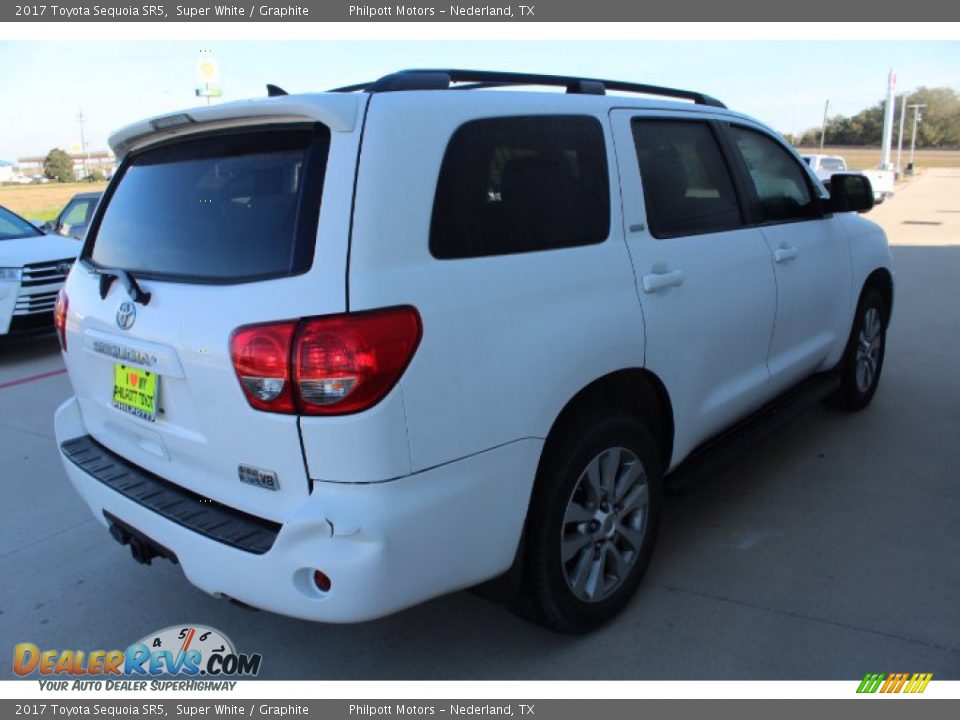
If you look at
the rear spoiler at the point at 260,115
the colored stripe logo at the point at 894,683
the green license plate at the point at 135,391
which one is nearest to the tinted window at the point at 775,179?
the colored stripe logo at the point at 894,683

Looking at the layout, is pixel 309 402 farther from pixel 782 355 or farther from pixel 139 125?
pixel 782 355

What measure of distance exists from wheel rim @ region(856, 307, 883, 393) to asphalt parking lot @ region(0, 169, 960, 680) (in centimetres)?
41

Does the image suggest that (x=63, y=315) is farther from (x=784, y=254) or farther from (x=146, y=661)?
(x=784, y=254)

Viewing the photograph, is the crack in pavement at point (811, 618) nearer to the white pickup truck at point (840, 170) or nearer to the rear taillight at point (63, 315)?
the rear taillight at point (63, 315)

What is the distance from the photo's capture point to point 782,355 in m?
3.78

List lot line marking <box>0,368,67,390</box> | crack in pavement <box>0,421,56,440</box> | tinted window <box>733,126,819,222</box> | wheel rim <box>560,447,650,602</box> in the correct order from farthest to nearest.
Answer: lot line marking <box>0,368,67,390</box> → crack in pavement <box>0,421,56,440</box> → tinted window <box>733,126,819,222</box> → wheel rim <box>560,447,650,602</box>

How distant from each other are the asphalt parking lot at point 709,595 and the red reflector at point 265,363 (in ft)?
3.78

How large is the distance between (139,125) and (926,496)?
3.93m

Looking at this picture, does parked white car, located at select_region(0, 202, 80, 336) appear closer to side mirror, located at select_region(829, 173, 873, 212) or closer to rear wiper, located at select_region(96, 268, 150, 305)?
rear wiper, located at select_region(96, 268, 150, 305)

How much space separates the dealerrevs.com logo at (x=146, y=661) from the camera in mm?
2660

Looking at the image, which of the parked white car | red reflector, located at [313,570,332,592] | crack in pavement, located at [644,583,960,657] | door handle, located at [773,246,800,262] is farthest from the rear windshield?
the parked white car

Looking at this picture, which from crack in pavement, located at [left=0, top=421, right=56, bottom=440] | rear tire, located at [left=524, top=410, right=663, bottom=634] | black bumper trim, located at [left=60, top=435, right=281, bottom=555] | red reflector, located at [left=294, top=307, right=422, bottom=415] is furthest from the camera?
crack in pavement, located at [left=0, top=421, right=56, bottom=440]

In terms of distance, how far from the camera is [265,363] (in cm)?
200

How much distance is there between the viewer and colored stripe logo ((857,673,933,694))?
244 cm
